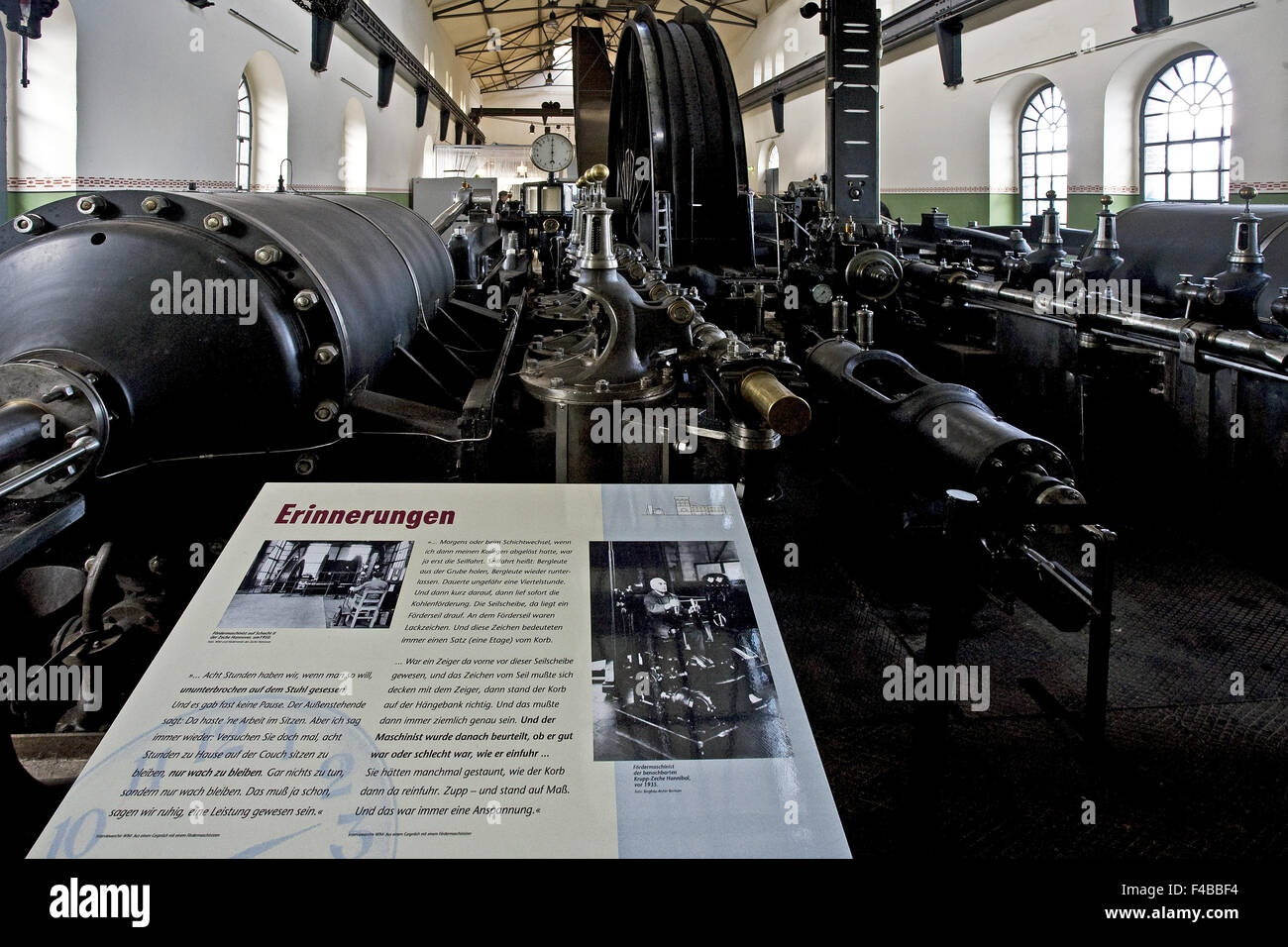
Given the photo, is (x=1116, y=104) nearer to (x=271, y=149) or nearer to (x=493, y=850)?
(x=271, y=149)

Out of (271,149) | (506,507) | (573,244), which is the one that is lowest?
(506,507)

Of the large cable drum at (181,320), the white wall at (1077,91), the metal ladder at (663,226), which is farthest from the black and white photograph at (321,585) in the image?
the white wall at (1077,91)

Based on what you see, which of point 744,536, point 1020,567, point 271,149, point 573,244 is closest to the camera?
point 744,536

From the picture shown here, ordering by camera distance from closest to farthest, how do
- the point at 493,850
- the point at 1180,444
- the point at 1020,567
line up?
the point at 493,850 < the point at 1020,567 < the point at 1180,444

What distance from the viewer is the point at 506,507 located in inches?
40.3

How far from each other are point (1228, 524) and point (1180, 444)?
25 centimetres

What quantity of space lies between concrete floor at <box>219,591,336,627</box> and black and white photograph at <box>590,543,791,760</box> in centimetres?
27

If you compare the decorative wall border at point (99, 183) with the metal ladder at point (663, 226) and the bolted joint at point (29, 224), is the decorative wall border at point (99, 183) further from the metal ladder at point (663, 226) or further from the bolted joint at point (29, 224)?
the bolted joint at point (29, 224)

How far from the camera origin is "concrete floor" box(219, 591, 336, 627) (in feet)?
2.91

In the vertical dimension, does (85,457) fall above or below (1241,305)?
below

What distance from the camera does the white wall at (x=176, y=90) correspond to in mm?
6301
